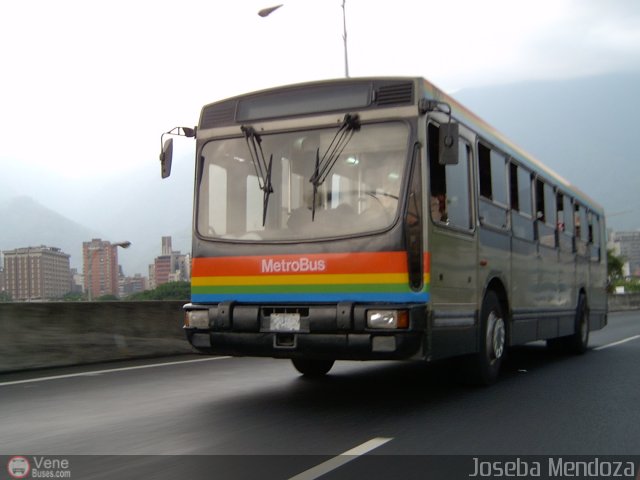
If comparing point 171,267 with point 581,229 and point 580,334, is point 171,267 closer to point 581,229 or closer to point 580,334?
point 580,334

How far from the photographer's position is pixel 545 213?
39.6ft

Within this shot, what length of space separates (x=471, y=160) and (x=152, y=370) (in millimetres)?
5196

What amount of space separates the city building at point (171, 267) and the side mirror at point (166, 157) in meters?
0.90

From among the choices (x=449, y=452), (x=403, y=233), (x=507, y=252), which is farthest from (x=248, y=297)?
(x=507, y=252)

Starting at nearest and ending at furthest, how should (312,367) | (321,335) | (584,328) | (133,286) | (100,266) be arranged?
(321,335)
(312,367)
(584,328)
(133,286)
(100,266)

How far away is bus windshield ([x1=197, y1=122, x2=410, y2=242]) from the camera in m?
7.39

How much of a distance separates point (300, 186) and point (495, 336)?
3028mm

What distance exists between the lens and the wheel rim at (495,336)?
905cm

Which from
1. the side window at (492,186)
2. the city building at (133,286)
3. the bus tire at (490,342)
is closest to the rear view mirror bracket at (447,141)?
the side window at (492,186)

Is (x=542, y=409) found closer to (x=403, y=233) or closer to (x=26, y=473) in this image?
(x=403, y=233)

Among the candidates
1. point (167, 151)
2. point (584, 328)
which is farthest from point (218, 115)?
point (584, 328)

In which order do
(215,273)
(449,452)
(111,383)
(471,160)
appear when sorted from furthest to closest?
(111,383)
(471,160)
(215,273)
(449,452)

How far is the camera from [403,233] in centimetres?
721

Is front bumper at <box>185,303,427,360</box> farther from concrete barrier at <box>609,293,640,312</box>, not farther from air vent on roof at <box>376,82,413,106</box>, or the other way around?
concrete barrier at <box>609,293,640,312</box>
